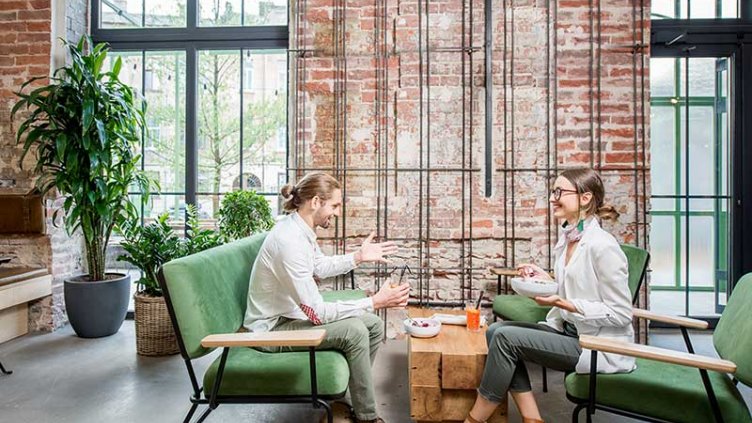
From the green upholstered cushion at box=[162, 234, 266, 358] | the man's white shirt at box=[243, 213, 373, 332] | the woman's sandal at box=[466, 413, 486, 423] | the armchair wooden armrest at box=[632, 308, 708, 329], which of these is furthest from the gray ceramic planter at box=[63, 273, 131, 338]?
the armchair wooden armrest at box=[632, 308, 708, 329]

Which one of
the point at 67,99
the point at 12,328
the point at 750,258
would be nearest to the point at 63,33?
the point at 67,99

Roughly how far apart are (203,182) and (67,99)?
1208 millimetres

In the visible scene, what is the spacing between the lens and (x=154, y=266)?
10.6 ft

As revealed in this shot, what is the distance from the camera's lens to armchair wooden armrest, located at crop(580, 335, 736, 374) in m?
1.52

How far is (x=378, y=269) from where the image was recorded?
3.62 meters

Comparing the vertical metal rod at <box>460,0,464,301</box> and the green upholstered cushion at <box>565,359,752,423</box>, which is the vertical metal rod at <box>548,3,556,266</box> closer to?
the vertical metal rod at <box>460,0,464,301</box>

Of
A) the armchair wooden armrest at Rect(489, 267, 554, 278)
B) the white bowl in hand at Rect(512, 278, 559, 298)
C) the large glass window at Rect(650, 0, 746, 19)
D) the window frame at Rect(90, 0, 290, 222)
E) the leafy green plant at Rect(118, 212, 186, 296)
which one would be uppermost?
the large glass window at Rect(650, 0, 746, 19)

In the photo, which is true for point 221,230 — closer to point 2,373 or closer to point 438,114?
point 2,373

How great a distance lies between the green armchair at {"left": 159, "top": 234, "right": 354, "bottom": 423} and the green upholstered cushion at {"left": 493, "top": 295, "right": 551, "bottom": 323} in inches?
53.7

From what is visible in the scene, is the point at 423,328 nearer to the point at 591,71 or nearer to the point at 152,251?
the point at 152,251

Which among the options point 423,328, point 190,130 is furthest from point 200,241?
point 423,328

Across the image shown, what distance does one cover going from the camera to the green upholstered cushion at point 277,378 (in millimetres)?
1782

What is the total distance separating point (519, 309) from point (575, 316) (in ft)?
3.21

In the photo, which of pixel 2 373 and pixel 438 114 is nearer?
pixel 2 373
